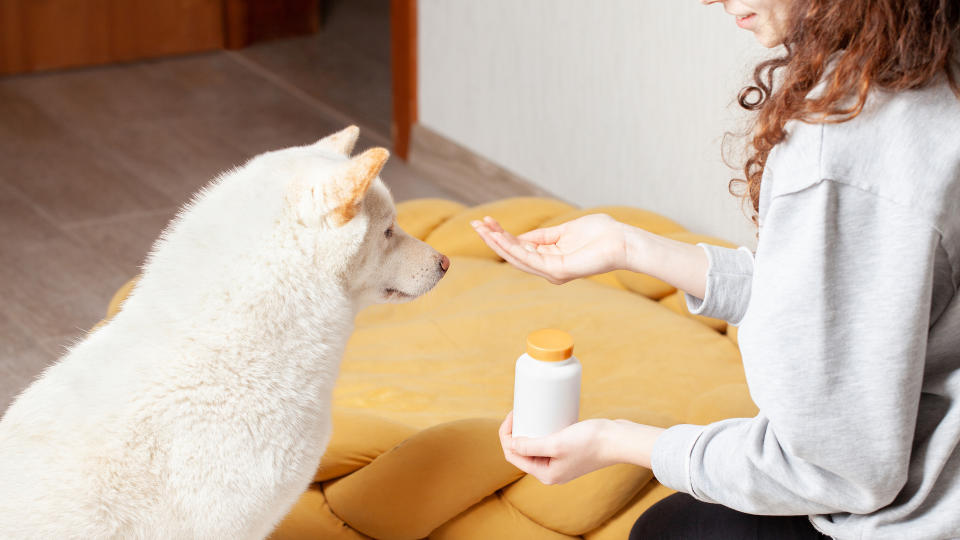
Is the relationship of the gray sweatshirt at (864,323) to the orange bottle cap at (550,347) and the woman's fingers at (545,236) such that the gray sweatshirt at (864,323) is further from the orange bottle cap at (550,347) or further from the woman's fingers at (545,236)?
the woman's fingers at (545,236)

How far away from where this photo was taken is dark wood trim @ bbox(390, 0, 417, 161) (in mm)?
3012

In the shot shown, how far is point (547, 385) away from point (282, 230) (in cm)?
32

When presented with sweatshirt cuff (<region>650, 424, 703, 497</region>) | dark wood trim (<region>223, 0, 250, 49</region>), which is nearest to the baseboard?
dark wood trim (<region>223, 0, 250, 49</region>)

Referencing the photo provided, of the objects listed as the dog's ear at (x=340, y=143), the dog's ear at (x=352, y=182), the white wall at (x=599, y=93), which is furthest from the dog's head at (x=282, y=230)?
the white wall at (x=599, y=93)

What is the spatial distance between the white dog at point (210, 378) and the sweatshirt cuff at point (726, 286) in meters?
0.37

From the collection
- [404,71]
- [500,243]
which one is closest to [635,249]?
[500,243]

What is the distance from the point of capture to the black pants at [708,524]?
1.02 m

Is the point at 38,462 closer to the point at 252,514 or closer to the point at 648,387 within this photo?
the point at 252,514

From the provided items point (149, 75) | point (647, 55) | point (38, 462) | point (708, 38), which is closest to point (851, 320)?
point (38, 462)

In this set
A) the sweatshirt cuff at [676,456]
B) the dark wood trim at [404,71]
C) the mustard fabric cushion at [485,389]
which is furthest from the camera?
the dark wood trim at [404,71]

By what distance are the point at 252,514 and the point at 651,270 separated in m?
0.51

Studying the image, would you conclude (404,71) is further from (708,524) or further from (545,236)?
(708,524)

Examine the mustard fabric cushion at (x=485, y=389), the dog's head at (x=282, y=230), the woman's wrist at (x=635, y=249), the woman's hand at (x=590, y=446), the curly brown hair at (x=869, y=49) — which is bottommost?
the mustard fabric cushion at (x=485, y=389)

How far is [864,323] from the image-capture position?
0.82 m
